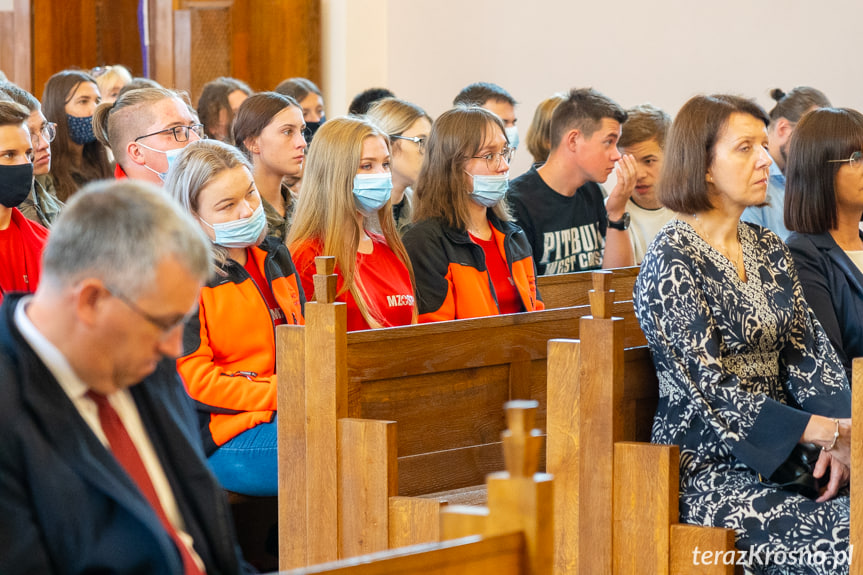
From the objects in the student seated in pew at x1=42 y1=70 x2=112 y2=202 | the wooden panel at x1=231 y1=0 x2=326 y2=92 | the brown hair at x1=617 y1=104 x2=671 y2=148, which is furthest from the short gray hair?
the wooden panel at x1=231 y1=0 x2=326 y2=92

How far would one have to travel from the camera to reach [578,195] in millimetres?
4773

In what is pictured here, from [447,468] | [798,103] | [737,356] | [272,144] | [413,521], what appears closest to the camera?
[413,521]

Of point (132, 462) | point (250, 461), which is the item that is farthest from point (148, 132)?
point (132, 462)

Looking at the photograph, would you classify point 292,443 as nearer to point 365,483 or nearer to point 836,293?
point 365,483

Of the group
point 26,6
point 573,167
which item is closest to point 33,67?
point 26,6

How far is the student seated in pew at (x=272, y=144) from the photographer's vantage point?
13.6ft

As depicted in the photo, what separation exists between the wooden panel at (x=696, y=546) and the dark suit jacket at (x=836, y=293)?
96 cm

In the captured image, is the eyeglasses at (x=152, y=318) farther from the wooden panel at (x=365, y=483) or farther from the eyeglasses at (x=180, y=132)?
the eyeglasses at (x=180, y=132)

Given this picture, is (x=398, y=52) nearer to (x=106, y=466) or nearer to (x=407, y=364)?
(x=407, y=364)

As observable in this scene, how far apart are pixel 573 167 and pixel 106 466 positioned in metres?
3.54

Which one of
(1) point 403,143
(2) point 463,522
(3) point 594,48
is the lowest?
(2) point 463,522

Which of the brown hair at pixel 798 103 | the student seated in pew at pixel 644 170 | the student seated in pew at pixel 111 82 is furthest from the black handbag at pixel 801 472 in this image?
the student seated in pew at pixel 111 82

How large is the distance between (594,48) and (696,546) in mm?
5334

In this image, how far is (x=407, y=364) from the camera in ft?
8.98
